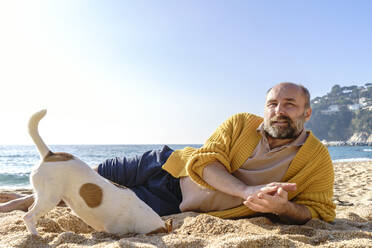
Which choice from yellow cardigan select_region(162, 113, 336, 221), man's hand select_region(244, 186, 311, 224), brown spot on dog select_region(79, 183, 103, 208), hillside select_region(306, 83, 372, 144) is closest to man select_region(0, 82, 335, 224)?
yellow cardigan select_region(162, 113, 336, 221)

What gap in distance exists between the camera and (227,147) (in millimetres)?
2762

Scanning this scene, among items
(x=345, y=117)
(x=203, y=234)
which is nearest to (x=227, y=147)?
(x=203, y=234)

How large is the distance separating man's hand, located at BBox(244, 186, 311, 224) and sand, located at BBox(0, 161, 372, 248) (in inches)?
4.1

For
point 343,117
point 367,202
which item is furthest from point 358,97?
point 367,202

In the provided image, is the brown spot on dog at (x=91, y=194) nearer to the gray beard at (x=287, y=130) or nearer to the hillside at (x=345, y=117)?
the gray beard at (x=287, y=130)

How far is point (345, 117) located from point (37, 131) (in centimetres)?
10374

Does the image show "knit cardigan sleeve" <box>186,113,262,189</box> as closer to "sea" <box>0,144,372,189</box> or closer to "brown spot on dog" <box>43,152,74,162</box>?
"brown spot on dog" <box>43,152,74,162</box>

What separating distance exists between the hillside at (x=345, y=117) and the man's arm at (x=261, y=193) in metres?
92.4

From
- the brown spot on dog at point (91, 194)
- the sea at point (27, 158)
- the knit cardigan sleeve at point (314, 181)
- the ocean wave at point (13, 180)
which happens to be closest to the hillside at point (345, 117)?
the sea at point (27, 158)

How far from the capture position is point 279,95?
2.69 meters

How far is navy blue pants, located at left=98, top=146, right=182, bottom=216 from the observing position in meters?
2.93

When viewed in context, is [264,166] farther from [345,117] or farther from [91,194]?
[345,117]

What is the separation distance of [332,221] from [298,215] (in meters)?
0.58

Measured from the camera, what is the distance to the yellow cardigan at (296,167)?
2.62 metres
